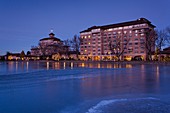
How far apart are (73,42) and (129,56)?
27.3 m

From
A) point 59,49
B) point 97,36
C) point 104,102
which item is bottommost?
point 104,102

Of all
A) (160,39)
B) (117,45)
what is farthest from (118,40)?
(160,39)

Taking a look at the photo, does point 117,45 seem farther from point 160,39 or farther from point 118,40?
point 160,39

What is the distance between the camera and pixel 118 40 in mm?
69375

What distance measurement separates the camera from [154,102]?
247 inches

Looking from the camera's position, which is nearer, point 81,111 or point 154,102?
point 81,111

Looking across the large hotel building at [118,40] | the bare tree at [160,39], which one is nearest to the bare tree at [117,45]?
the large hotel building at [118,40]

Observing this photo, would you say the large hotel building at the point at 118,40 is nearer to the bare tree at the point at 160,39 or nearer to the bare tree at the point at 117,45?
the bare tree at the point at 117,45

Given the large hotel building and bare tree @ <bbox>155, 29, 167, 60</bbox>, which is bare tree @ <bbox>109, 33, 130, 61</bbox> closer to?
the large hotel building

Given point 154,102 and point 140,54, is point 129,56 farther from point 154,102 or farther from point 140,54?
point 154,102

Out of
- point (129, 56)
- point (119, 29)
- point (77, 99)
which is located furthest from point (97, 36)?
point (77, 99)

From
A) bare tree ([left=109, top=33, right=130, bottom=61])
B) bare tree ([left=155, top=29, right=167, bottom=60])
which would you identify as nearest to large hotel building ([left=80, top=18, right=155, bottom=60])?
bare tree ([left=109, top=33, right=130, bottom=61])

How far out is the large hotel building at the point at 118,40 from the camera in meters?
72.9

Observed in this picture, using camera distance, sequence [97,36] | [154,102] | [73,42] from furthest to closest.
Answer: [97,36] < [73,42] < [154,102]
